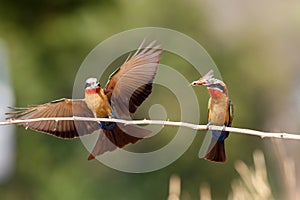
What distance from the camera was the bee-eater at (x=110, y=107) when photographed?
3.05 feet

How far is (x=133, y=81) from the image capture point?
3.33 ft

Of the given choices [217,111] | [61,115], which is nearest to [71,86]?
[61,115]

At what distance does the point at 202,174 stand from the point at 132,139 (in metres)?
6.23

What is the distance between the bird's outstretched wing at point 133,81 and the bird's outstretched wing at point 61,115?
4cm

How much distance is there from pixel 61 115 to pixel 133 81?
0.37 feet

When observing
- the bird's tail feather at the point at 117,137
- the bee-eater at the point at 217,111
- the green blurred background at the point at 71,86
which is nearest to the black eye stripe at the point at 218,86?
the bee-eater at the point at 217,111

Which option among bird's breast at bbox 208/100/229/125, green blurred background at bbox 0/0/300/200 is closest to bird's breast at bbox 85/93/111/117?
bird's breast at bbox 208/100/229/125

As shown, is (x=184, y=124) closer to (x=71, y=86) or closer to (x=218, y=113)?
(x=218, y=113)

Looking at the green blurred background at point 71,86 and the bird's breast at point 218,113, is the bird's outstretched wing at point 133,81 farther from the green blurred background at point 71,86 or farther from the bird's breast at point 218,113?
the green blurred background at point 71,86

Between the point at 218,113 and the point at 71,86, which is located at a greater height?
the point at 71,86

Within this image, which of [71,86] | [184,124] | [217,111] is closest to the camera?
[184,124]

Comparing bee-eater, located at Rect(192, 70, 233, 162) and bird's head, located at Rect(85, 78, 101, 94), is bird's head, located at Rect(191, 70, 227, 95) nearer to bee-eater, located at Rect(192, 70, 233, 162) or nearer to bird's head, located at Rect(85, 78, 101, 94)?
bee-eater, located at Rect(192, 70, 233, 162)

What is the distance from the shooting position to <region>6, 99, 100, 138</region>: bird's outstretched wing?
92 cm

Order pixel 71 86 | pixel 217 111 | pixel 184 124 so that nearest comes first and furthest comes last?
pixel 184 124, pixel 217 111, pixel 71 86
